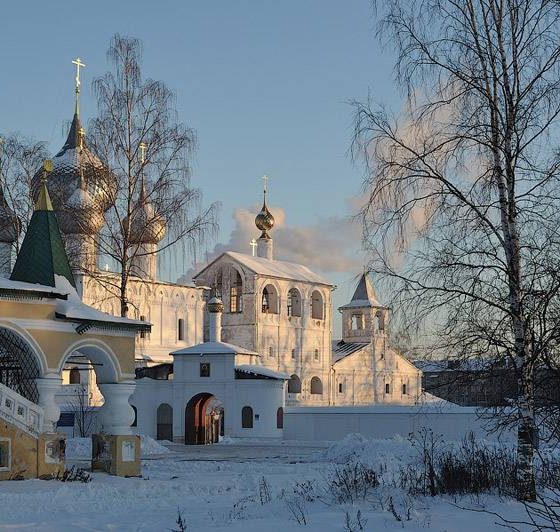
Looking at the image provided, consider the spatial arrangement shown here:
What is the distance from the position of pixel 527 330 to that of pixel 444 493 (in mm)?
2014

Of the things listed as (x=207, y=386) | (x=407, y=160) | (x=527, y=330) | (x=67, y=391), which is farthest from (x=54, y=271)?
(x=67, y=391)

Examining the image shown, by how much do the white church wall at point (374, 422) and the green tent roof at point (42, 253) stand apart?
52.5 ft

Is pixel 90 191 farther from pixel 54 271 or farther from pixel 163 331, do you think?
pixel 163 331

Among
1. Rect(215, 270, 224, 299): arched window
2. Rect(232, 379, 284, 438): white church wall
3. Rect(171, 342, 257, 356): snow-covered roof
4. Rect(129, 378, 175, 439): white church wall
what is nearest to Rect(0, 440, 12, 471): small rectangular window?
Rect(171, 342, 257, 356): snow-covered roof

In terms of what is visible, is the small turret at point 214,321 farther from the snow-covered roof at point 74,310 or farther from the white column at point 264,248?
the snow-covered roof at point 74,310

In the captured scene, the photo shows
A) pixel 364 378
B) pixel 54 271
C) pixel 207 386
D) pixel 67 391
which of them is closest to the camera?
pixel 54 271

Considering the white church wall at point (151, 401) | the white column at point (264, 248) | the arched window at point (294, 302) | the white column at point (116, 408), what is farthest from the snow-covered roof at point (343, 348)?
the white column at point (116, 408)

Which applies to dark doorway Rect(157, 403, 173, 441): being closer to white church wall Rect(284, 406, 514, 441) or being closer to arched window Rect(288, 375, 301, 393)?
white church wall Rect(284, 406, 514, 441)

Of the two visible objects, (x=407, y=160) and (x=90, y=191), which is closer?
(x=407, y=160)

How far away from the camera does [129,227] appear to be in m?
23.3

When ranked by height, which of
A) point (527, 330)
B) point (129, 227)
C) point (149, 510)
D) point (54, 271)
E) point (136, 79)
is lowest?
point (149, 510)

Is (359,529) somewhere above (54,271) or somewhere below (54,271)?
below

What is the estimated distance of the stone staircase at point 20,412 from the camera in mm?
14906

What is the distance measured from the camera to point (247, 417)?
35625mm
